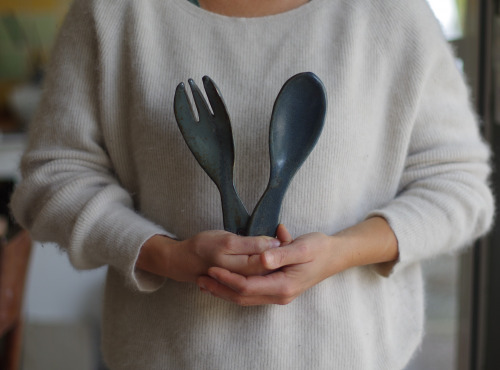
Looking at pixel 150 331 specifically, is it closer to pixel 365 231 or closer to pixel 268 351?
pixel 268 351

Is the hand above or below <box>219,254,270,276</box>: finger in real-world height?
below

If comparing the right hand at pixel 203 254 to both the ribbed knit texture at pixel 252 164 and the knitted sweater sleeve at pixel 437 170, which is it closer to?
the ribbed knit texture at pixel 252 164

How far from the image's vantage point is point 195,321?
27.2 inches

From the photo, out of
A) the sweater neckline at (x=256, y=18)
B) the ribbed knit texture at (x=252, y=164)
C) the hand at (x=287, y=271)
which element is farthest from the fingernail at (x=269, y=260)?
the sweater neckline at (x=256, y=18)

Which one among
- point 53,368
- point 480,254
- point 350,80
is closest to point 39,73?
point 53,368

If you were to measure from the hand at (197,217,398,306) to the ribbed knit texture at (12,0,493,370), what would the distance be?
2.4 inches

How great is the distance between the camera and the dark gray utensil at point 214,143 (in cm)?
63

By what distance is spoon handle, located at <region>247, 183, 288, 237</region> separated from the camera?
2.04 feet

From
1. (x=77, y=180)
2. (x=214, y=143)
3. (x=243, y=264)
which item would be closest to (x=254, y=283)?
A: (x=243, y=264)

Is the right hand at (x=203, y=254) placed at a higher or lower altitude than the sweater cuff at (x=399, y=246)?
higher

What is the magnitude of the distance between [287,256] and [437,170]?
0.86ft

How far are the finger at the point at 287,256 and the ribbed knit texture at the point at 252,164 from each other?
0.10 m


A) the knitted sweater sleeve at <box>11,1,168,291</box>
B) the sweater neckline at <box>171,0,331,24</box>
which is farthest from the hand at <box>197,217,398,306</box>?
the sweater neckline at <box>171,0,331,24</box>

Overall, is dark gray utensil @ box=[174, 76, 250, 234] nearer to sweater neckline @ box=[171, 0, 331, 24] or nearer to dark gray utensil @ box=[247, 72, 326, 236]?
dark gray utensil @ box=[247, 72, 326, 236]
